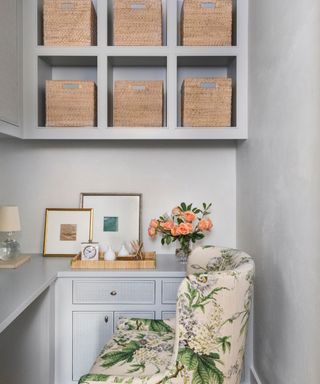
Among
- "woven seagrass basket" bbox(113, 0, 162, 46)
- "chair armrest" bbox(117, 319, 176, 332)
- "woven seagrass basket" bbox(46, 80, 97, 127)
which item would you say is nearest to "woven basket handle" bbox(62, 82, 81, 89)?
"woven seagrass basket" bbox(46, 80, 97, 127)

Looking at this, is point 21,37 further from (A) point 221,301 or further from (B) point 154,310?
(A) point 221,301

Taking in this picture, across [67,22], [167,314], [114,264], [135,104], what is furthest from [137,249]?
[67,22]

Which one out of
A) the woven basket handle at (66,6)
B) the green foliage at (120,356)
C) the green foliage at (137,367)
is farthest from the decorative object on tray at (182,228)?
the woven basket handle at (66,6)

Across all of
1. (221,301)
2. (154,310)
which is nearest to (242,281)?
(221,301)

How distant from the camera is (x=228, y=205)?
8.82ft

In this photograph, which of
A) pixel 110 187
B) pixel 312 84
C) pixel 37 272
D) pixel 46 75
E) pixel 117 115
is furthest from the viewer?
pixel 110 187

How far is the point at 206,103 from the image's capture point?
231 cm

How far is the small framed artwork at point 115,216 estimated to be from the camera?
2631 mm

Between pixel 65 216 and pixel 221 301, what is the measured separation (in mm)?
1562

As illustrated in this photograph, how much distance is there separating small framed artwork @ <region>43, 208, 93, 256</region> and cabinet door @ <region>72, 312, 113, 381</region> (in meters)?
0.49

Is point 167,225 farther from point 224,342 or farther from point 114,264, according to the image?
point 224,342

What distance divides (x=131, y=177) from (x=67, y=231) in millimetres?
533

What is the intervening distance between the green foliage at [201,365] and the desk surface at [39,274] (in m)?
0.60

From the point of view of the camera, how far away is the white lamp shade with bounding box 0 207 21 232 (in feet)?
7.38
